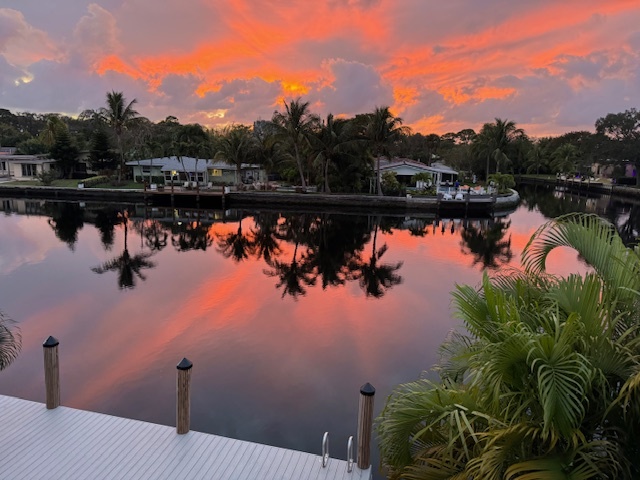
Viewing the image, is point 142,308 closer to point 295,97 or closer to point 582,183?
point 295,97

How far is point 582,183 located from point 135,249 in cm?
6189

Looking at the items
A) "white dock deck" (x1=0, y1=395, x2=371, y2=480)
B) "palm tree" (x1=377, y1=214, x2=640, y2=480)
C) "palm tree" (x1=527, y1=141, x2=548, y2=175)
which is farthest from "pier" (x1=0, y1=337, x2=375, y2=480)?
"palm tree" (x1=527, y1=141, x2=548, y2=175)

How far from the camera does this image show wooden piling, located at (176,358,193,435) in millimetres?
5742

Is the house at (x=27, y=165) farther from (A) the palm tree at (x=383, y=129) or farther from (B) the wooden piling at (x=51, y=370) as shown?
(B) the wooden piling at (x=51, y=370)

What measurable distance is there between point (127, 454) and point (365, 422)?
3071mm

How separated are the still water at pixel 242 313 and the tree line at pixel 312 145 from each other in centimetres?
1415

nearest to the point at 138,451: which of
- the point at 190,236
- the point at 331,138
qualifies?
the point at 190,236

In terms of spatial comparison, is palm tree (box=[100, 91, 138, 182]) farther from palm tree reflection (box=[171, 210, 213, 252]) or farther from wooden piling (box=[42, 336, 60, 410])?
wooden piling (box=[42, 336, 60, 410])

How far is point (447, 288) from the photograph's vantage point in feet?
51.0

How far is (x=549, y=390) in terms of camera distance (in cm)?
234

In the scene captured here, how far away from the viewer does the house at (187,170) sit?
153 ft

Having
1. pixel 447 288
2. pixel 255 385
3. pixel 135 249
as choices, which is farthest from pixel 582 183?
pixel 255 385

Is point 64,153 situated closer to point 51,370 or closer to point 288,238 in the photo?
point 288,238

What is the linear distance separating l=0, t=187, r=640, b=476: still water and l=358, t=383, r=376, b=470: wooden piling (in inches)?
39.2
